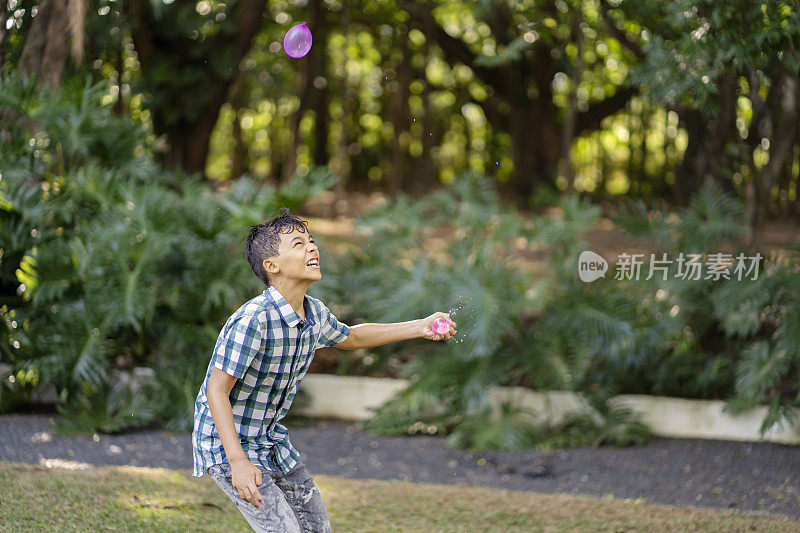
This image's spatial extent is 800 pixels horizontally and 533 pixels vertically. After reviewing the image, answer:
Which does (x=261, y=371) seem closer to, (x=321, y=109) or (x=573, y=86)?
(x=573, y=86)

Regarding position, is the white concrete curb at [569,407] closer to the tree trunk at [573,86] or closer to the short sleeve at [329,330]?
the tree trunk at [573,86]

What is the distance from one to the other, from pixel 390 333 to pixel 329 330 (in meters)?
Result: 0.19

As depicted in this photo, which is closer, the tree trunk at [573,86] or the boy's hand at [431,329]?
the boy's hand at [431,329]

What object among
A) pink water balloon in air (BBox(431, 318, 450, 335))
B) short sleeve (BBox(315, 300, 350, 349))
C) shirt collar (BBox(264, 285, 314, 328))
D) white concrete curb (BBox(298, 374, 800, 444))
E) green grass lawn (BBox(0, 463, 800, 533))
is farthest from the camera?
white concrete curb (BBox(298, 374, 800, 444))

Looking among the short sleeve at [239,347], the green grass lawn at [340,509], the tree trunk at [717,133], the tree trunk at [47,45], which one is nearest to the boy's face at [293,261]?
the short sleeve at [239,347]

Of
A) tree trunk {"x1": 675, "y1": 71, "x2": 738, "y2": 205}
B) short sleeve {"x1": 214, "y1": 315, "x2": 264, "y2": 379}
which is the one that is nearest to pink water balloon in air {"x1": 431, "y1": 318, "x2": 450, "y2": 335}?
short sleeve {"x1": 214, "y1": 315, "x2": 264, "y2": 379}

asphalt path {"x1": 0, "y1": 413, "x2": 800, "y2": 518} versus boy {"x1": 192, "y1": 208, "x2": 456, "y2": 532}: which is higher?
boy {"x1": 192, "y1": 208, "x2": 456, "y2": 532}

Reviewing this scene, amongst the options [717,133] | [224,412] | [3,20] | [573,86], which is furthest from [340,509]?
[717,133]

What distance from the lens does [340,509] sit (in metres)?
4.08

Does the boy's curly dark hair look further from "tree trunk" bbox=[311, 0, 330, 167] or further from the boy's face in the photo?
"tree trunk" bbox=[311, 0, 330, 167]

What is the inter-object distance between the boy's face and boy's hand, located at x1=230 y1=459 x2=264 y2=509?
53cm

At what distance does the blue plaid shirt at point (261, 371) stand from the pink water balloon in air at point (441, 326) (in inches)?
13.5

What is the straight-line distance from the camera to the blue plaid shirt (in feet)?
7.95

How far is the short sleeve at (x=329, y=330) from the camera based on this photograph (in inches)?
106
